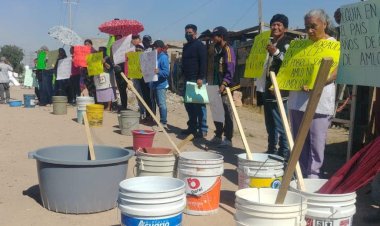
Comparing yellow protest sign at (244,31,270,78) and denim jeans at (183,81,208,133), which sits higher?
yellow protest sign at (244,31,270,78)

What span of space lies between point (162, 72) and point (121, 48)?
235cm

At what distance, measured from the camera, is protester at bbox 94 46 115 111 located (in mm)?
12610

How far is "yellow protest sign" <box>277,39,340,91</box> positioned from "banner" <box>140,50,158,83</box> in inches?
208

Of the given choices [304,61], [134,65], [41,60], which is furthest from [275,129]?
[41,60]

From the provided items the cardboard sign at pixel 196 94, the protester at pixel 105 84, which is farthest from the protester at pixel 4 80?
the cardboard sign at pixel 196 94

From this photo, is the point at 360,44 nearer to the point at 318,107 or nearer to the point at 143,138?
the point at 318,107

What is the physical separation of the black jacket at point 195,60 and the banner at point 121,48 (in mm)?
3228

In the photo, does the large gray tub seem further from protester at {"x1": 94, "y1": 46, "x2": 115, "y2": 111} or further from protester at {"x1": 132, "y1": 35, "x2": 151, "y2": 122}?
protester at {"x1": 94, "y1": 46, "x2": 115, "y2": 111}

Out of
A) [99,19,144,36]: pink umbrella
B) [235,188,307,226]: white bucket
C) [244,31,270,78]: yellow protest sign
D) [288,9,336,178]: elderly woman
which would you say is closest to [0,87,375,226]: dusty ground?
[288,9,336,178]: elderly woman

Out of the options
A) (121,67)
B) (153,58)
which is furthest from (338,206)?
(121,67)

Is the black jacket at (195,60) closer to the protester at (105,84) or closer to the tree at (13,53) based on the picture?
the protester at (105,84)

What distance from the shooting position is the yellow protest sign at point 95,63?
12.6 m

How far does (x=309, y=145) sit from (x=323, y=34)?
118cm

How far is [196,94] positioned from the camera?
845 cm
